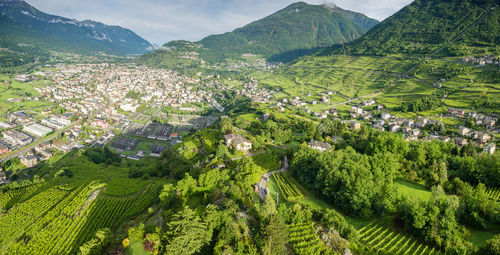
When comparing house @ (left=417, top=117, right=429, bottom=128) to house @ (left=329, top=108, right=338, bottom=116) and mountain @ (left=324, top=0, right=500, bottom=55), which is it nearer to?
house @ (left=329, top=108, right=338, bottom=116)

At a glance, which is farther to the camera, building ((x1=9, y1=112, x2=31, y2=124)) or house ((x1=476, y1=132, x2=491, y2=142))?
building ((x1=9, y1=112, x2=31, y2=124))

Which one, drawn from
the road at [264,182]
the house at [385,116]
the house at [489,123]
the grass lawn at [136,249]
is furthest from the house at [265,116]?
the house at [489,123]

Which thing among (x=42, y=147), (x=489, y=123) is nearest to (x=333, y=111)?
(x=489, y=123)

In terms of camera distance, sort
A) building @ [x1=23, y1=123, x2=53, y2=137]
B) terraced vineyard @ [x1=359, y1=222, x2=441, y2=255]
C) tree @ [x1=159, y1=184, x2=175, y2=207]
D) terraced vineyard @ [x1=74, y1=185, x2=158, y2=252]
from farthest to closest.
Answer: building @ [x1=23, y1=123, x2=53, y2=137] < terraced vineyard @ [x1=74, y1=185, x2=158, y2=252] < tree @ [x1=159, y1=184, x2=175, y2=207] < terraced vineyard @ [x1=359, y1=222, x2=441, y2=255]

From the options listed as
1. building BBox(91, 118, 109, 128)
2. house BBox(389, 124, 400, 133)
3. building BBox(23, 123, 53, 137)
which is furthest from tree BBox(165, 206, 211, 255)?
building BBox(91, 118, 109, 128)

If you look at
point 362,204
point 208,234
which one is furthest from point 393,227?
point 208,234

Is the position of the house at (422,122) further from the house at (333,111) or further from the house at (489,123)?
the house at (333,111)
